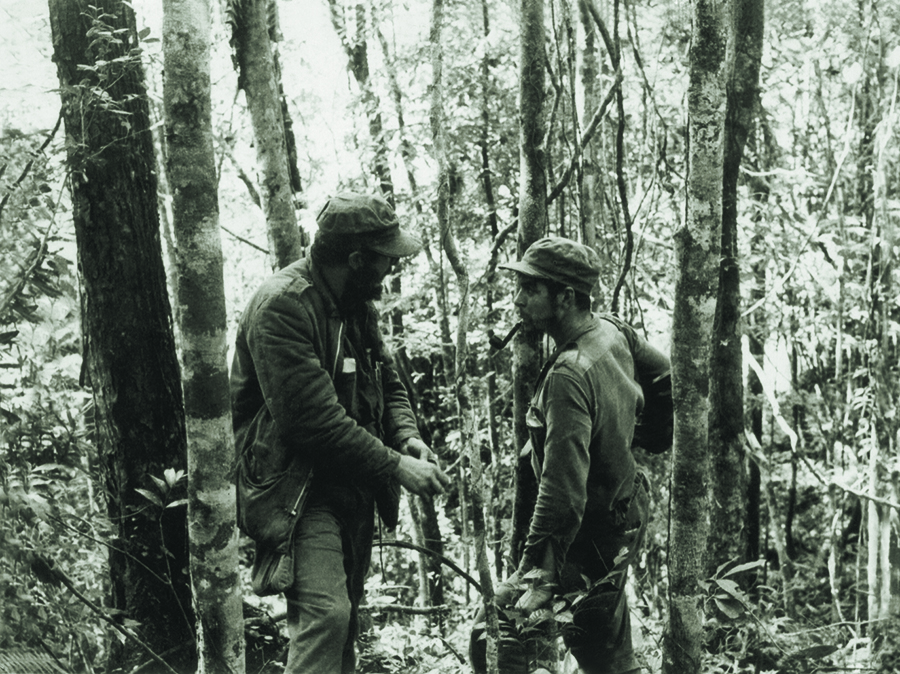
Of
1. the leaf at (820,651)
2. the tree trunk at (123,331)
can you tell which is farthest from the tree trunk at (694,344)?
the tree trunk at (123,331)

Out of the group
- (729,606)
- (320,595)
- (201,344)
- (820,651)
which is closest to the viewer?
(320,595)

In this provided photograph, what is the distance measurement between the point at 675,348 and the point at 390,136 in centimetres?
657

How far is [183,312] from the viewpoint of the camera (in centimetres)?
332

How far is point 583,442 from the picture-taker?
346cm

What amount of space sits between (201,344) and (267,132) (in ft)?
9.31

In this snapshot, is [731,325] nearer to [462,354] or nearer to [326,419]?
[462,354]

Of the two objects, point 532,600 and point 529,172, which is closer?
point 532,600

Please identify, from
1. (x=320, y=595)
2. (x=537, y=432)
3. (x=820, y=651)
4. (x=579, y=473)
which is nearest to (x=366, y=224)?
(x=537, y=432)

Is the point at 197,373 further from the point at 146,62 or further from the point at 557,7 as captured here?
the point at 557,7

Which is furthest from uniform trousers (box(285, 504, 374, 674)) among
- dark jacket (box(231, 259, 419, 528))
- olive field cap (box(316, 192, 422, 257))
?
olive field cap (box(316, 192, 422, 257))

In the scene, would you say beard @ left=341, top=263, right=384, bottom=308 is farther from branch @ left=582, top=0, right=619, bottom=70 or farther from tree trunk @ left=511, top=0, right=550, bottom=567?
branch @ left=582, top=0, right=619, bottom=70

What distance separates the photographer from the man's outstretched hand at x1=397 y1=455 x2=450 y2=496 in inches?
131

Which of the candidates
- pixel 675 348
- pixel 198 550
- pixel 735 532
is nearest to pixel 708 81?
pixel 675 348

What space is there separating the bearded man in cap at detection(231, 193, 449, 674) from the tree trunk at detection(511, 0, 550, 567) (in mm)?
1082
